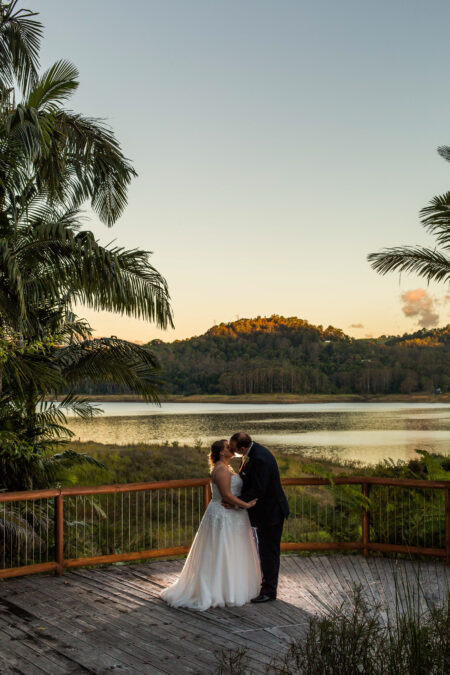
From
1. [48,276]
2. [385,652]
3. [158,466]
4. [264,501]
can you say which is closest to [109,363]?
[48,276]

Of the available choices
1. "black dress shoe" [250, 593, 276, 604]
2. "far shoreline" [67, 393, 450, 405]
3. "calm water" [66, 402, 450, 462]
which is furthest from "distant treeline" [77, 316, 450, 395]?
"black dress shoe" [250, 593, 276, 604]

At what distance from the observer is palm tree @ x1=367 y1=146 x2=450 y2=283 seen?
10.1 m

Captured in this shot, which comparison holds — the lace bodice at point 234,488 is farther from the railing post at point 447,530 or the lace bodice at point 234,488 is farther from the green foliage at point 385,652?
the green foliage at point 385,652

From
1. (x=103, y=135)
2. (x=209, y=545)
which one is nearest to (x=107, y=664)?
(x=209, y=545)

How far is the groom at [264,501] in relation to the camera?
259 inches

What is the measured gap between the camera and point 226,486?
260 inches

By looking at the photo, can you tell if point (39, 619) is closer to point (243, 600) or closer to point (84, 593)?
point (84, 593)

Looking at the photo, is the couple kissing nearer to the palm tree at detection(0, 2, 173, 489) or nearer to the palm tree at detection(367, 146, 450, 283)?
the palm tree at detection(0, 2, 173, 489)

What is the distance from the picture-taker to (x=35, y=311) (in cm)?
965

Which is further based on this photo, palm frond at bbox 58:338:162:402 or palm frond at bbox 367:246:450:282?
palm frond at bbox 367:246:450:282

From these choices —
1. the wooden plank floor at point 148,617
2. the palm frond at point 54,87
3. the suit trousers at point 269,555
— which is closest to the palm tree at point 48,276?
the palm frond at point 54,87

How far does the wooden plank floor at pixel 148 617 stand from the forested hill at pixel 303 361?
8525 cm

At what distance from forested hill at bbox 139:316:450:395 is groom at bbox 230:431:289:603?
282ft

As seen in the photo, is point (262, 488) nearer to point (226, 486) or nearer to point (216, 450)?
point (226, 486)
